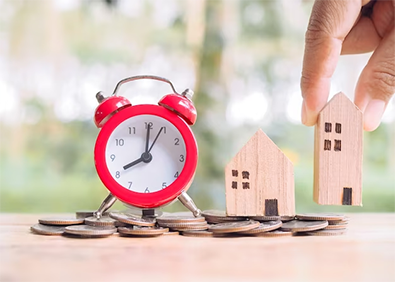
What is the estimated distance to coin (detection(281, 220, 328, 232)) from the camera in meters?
1.01

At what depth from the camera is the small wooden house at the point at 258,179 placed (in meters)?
1.03

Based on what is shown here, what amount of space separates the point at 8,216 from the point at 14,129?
2.60 m

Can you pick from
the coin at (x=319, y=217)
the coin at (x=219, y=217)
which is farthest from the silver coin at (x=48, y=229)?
the coin at (x=319, y=217)

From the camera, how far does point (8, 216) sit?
4.18 ft

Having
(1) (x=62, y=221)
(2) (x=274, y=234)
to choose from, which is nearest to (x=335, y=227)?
(2) (x=274, y=234)

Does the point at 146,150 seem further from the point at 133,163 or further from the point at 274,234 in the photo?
the point at 274,234

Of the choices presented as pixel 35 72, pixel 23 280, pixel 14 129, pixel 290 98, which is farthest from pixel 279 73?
pixel 23 280

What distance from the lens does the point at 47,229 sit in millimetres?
1026

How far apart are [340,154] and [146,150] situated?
0.45 metres

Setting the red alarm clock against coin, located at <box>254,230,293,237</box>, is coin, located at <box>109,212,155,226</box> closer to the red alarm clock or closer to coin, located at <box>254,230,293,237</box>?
the red alarm clock

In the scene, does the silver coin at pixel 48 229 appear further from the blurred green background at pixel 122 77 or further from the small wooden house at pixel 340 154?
the blurred green background at pixel 122 77

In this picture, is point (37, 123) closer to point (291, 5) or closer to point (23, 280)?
point (291, 5)

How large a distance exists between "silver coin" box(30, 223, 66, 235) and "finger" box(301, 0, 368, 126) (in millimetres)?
639

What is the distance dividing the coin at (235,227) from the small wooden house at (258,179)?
0.09 ft
